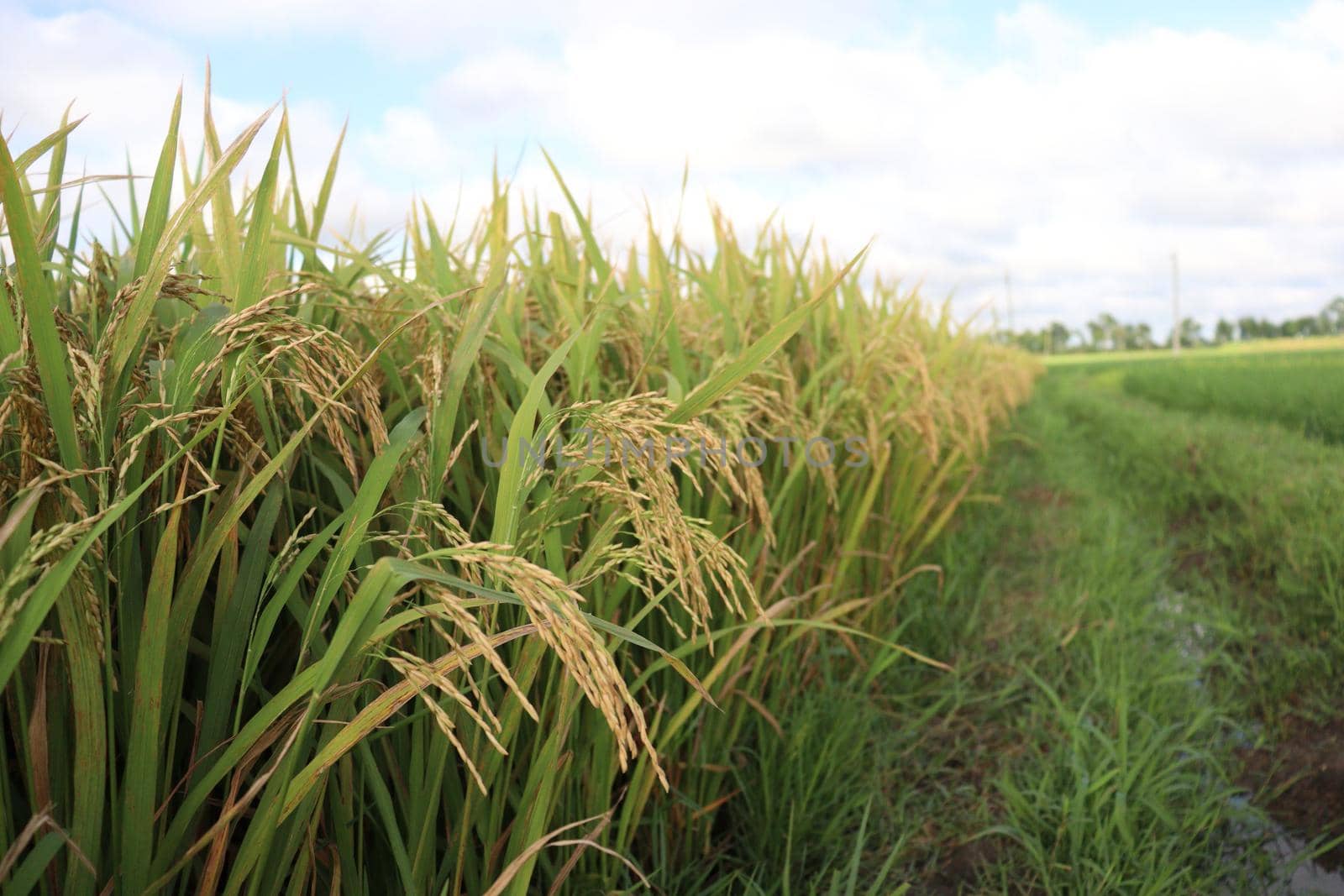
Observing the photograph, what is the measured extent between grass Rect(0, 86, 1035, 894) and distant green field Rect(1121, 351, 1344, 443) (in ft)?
26.4

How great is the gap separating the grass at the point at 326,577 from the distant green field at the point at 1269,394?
26.4 feet

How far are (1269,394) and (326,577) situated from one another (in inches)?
453

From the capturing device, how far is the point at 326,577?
88 cm

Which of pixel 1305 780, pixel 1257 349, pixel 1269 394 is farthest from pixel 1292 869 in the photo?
pixel 1257 349

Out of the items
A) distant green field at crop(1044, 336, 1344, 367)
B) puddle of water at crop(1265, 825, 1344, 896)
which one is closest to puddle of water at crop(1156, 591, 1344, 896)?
puddle of water at crop(1265, 825, 1344, 896)

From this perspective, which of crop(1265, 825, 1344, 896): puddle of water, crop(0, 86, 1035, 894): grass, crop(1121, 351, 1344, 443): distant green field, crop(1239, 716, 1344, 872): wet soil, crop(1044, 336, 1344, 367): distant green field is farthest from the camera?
crop(1044, 336, 1344, 367): distant green field

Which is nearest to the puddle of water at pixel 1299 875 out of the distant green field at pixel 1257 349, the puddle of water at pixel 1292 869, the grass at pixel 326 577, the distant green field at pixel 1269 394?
the puddle of water at pixel 1292 869

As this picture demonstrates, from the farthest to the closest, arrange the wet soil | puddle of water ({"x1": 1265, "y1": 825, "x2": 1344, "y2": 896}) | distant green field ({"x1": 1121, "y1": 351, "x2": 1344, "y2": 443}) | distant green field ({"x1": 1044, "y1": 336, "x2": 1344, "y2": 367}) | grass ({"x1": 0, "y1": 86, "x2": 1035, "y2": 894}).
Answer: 1. distant green field ({"x1": 1044, "y1": 336, "x2": 1344, "y2": 367})
2. distant green field ({"x1": 1121, "y1": 351, "x2": 1344, "y2": 443})
3. the wet soil
4. puddle of water ({"x1": 1265, "y1": 825, "x2": 1344, "y2": 896})
5. grass ({"x1": 0, "y1": 86, "x2": 1035, "y2": 894})

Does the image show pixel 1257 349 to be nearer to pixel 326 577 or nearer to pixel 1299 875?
pixel 1299 875

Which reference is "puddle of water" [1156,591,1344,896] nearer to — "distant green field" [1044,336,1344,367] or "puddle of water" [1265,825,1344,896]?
"puddle of water" [1265,825,1344,896]

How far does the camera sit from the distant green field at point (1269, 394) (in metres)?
8.10

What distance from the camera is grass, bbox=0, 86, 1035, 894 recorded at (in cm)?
78

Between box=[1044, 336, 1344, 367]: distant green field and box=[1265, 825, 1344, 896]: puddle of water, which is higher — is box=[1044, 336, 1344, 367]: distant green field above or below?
above

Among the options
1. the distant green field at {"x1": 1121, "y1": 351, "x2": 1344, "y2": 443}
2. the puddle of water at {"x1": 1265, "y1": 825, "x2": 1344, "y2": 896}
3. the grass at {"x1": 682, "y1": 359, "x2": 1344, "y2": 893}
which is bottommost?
the puddle of water at {"x1": 1265, "y1": 825, "x2": 1344, "y2": 896}
